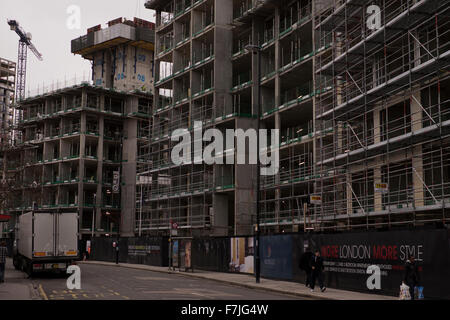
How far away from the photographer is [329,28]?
1347 inches

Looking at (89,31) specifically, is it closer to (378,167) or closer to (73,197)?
(73,197)

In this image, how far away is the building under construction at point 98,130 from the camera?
79.9 meters

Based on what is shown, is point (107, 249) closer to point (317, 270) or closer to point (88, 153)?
point (88, 153)

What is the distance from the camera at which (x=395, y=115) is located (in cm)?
3091

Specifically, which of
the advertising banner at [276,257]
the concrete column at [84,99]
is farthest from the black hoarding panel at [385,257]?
the concrete column at [84,99]

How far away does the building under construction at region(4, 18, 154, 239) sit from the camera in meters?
79.9

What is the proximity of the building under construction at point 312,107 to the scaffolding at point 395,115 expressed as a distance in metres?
0.09

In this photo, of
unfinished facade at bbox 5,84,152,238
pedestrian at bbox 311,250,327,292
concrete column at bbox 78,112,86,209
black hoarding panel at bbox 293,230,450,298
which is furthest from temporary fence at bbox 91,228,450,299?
unfinished facade at bbox 5,84,152,238

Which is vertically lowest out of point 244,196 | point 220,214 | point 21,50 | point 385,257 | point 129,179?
point 385,257

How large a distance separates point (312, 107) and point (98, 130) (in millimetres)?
46283

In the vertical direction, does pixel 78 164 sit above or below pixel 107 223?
above

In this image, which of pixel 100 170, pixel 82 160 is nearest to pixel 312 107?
pixel 82 160

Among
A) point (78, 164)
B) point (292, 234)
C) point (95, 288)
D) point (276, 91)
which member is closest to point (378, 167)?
point (292, 234)
